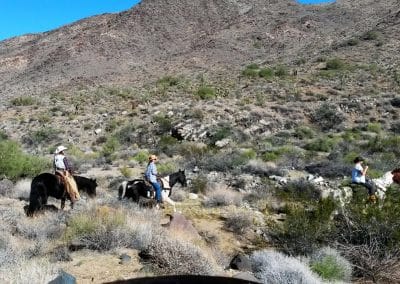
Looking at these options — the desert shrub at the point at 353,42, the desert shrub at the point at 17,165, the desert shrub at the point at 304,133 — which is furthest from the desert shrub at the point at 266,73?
the desert shrub at the point at 17,165

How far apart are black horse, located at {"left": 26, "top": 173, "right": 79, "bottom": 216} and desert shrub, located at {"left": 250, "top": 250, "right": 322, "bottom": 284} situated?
16.7 feet

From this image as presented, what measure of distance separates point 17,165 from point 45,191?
279 inches

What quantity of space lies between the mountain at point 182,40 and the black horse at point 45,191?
1631 inches

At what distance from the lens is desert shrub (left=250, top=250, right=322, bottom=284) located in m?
7.47

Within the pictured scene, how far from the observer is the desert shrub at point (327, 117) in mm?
31087

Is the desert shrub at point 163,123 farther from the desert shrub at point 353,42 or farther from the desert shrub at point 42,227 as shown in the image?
the desert shrub at point 353,42

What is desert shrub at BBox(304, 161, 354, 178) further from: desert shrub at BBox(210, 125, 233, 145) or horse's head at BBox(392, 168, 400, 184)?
desert shrub at BBox(210, 125, 233, 145)

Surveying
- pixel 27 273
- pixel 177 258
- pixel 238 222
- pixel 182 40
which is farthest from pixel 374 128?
pixel 182 40

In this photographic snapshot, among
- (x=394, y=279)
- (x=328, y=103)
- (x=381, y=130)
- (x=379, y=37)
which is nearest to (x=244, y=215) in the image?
(x=394, y=279)

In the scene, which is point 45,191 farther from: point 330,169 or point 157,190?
point 330,169

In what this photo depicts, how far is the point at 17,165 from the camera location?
18047 mm

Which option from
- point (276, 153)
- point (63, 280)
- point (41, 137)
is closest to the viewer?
point (63, 280)

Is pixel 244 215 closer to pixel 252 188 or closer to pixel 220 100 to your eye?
pixel 252 188

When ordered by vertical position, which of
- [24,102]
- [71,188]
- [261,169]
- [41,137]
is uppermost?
[24,102]
